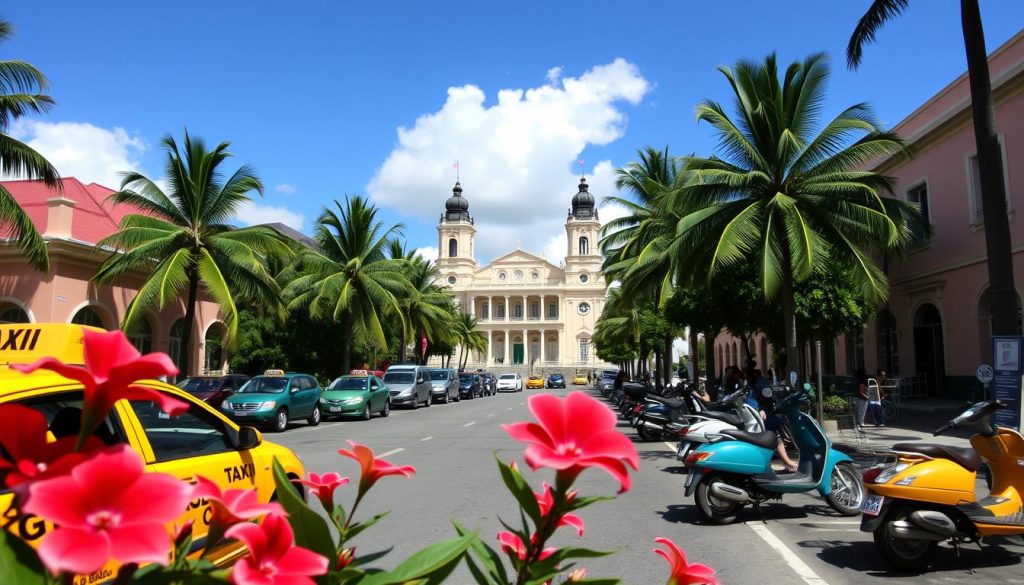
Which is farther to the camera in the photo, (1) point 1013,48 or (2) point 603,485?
(1) point 1013,48

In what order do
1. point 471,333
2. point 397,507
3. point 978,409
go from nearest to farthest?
point 978,409
point 397,507
point 471,333

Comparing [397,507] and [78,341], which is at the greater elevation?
[78,341]

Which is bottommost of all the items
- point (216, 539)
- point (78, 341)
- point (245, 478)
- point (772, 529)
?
point (772, 529)

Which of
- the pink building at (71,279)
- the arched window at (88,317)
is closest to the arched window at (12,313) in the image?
the pink building at (71,279)

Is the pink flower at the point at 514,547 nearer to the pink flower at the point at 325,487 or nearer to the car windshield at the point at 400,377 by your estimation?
the pink flower at the point at 325,487

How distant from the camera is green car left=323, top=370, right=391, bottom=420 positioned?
22.2 m

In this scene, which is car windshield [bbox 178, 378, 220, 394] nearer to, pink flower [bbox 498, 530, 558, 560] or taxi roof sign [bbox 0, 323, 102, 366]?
taxi roof sign [bbox 0, 323, 102, 366]

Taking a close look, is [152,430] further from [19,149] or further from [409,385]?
[409,385]

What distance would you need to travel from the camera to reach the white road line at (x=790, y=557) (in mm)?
5698

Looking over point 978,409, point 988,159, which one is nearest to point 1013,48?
point 988,159

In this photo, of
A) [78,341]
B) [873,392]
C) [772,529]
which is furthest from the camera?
[873,392]

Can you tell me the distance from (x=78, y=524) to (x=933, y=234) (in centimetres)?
2538

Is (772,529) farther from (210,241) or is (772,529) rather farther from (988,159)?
(210,241)

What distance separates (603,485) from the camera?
991cm
